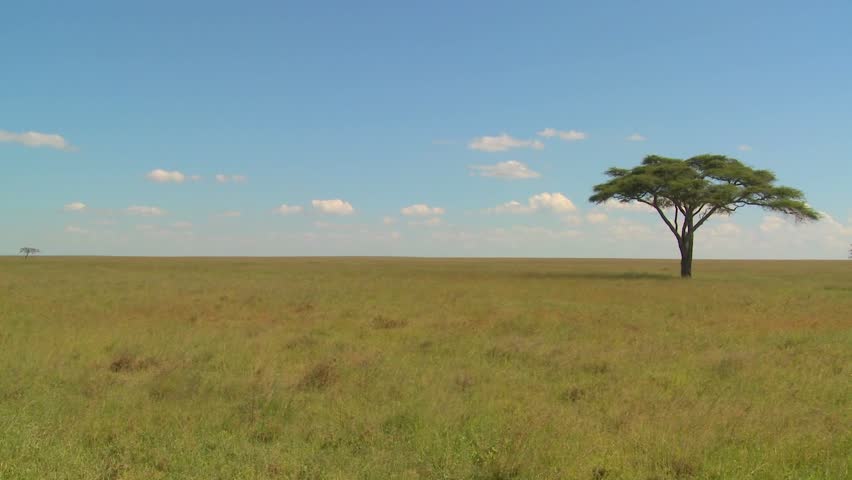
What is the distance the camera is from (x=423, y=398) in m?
8.73

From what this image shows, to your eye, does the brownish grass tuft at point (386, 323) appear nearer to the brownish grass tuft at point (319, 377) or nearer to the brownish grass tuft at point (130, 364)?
the brownish grass tuft at point (319, 377)

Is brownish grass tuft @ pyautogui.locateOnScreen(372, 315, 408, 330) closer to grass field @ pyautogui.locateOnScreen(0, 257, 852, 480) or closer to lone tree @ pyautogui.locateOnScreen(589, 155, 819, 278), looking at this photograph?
grass field @ pyautogui.locateOnScreen(0, 257, 852, 480)

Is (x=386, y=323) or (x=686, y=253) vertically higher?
(x=686, y=253)

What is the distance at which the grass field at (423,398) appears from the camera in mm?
6348

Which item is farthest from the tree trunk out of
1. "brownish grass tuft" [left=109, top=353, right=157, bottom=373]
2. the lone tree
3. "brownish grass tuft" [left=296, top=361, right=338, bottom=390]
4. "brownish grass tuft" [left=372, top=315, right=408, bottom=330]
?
"brownish grass tuft" [left=109, top=353, right=157, bottom=373]

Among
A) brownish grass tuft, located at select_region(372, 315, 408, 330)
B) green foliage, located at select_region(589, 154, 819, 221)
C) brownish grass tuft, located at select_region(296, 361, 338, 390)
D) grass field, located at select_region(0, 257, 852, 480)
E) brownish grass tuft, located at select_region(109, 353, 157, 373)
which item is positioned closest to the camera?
grass field, located at select_region(0, 257, 852, 480)

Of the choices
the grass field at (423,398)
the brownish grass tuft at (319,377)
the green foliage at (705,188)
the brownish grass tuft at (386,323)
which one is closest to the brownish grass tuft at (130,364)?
the grass field at (423,398)

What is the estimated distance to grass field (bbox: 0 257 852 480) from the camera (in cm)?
635

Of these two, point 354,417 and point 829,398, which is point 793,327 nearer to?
→ point 829,398

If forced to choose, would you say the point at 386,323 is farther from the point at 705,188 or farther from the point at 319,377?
the point at 705,188

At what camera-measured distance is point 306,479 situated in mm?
5973

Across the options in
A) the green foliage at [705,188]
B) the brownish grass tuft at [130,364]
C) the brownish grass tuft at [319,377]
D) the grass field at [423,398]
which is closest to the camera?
the grass field at [423,398]

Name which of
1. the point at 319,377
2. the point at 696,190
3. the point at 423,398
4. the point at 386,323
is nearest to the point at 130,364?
the point at 319,377

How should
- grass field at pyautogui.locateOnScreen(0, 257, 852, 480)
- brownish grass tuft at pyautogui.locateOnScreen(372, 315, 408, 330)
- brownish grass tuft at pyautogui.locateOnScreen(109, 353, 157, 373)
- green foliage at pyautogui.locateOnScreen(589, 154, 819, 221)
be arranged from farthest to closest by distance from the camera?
green foliage at pyautogui.locateOnScreen(589, 154, 819, 221), brownish grass tuft at pyautogui.locateOnScreen(372, 315, 408, 330), brownish grass tuft at pyautogui.locateOnScreen(109, 353, 157, 373), grass field at pyautogui.locateOnScreen(0, 257, 852, 480)
